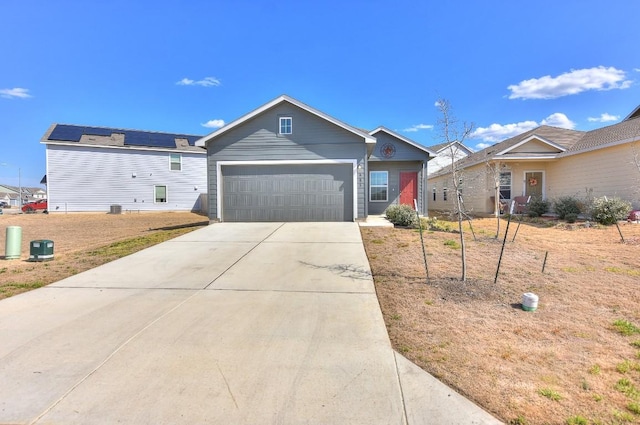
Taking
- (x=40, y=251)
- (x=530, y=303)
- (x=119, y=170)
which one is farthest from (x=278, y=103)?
(x=119, y=170)

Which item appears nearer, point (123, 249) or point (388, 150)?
point (123, 249)

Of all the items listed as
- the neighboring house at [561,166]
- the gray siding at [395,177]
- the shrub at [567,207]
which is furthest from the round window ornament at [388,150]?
the shrub at [567,207]

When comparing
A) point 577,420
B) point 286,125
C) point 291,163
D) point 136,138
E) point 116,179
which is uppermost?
point 136,138

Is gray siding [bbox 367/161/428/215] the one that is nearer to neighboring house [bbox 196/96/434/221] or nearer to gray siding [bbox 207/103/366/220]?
neighboring house [bbox 196/96/434/221]

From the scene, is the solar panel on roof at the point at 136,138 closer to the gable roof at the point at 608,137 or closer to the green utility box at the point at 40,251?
the green utility box at the point at 40,251

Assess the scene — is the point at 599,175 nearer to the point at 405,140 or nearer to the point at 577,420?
the point at 405,140

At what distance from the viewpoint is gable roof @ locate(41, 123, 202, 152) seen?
2528 cm

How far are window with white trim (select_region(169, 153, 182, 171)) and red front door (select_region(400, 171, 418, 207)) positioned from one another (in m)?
18.9

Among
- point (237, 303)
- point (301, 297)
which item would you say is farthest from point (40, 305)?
point (301, 297)

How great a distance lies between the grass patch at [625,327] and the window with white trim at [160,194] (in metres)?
28.5

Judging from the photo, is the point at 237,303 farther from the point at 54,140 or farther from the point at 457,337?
the point at 54,140

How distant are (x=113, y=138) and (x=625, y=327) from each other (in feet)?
101

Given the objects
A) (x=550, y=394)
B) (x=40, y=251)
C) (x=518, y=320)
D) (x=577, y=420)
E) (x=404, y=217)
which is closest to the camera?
(x=577, y=420)

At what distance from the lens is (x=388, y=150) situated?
58.5ft
